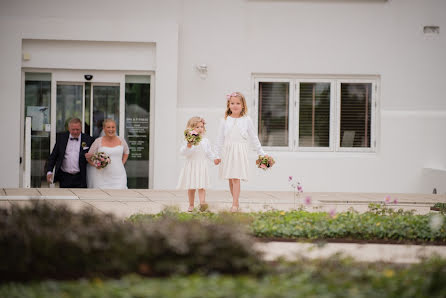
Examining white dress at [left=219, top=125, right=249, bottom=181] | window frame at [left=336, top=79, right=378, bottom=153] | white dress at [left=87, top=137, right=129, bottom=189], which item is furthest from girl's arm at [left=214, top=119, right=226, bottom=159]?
window frame at [left=336, top=79, right=378, bottom=153]

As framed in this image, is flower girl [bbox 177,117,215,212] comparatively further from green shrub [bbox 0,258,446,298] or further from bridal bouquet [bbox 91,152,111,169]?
green shrub [bbox 0,258,446,298]

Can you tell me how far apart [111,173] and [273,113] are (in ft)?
12.9

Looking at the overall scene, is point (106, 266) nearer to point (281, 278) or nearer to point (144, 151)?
point (281, 278)

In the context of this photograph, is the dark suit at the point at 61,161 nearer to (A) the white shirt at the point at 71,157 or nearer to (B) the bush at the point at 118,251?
(A) the white shirt at the point at 71,157

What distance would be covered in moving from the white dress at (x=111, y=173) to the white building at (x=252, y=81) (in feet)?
3.45

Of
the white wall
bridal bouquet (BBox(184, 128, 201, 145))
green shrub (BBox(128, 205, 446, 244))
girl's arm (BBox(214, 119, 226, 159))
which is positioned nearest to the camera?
green shrub (BBox(128, 205, 446, 244))

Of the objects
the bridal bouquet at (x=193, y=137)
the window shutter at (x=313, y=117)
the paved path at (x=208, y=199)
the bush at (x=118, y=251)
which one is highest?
the window shutter at (x=313, y=117)

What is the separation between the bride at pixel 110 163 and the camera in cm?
1477

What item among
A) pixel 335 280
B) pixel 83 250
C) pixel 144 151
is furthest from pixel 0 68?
pixel 335 280

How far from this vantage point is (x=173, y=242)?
552 centimetres

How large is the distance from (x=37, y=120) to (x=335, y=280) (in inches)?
470

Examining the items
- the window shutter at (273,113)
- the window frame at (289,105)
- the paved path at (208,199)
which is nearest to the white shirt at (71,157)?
the paved path at (208,199)

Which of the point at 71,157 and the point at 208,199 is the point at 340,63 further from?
the point at 71,157

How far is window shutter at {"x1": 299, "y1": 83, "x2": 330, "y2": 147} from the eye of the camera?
16.5 meters
